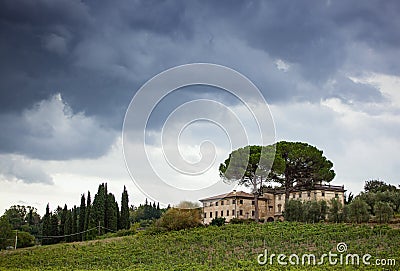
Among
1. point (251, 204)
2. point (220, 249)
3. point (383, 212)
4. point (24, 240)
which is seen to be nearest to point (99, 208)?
point (24, 240)

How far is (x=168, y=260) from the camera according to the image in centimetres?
2172

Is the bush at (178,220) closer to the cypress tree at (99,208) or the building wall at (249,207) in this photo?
the building wall at (249,207)

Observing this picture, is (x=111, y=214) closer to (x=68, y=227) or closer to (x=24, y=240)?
(x=68, y=227)

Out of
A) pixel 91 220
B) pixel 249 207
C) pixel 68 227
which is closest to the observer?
pixel 91 220

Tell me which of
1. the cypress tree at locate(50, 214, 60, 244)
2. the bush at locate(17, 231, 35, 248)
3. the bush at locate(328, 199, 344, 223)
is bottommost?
the bush at locate(17, 231, 35, 248)

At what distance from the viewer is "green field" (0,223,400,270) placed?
1855cm

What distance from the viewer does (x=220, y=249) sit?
896 inches

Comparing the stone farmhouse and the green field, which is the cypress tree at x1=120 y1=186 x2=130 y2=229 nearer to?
the stone farmhouse

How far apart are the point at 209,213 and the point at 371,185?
1532cm

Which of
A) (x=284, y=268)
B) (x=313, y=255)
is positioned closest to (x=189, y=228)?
(x=313, y=255)

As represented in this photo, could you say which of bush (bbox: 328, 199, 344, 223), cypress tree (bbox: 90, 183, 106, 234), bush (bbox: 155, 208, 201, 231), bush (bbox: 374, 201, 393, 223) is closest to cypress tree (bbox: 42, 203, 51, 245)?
cypress tree (bbox: 90, 183, 106, 234)

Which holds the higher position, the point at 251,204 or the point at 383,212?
the point at 251,204

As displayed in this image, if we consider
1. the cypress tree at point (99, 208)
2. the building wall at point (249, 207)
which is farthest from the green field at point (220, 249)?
the building wall at point (249, 207)

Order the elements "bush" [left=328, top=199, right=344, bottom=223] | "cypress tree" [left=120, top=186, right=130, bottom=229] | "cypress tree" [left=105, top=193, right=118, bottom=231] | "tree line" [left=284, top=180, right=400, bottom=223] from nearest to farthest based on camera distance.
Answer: "tree line" [left=284, top=180, right=400, bottom=223] → "bush" [left=328, top=199, right=344, bottom=223] → "cypress tree" [left=105, top=193, right=118, bottom=231] → "cypress tree" [left=120, top=186, right=130, bottom=229]
